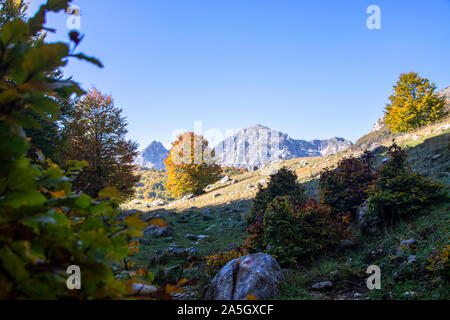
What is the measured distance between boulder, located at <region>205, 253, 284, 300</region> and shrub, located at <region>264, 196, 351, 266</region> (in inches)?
39.2

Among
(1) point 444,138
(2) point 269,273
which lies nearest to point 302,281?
(2) point 269,273

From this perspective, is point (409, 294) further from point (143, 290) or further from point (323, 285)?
point (143, 290)

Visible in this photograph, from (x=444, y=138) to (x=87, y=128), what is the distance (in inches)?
747

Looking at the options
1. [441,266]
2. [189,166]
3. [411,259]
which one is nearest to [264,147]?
[189,166]

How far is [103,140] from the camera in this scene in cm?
1553

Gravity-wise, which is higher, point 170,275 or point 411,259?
point 411,259

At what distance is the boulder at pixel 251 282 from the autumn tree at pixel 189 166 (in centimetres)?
2529

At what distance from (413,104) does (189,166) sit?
78.5 ft

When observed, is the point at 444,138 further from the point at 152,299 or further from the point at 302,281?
the point at 152,299

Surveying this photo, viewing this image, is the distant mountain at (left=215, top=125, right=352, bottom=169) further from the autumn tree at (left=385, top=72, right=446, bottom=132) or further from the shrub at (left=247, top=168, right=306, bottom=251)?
the shrub at (left=247, top=168, right=306, bottom=251)

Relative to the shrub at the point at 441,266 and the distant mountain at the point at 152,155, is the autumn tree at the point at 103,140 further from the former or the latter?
the distant mountain at the point at 152,155

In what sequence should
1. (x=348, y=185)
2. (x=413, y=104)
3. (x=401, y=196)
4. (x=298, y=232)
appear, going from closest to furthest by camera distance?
1. (x=298, y=232)
2. (x=401, y=196)
3. (x=348, y=185)
4. (x=413, y=104)

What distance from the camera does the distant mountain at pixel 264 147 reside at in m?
172

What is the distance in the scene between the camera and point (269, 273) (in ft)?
11.1
